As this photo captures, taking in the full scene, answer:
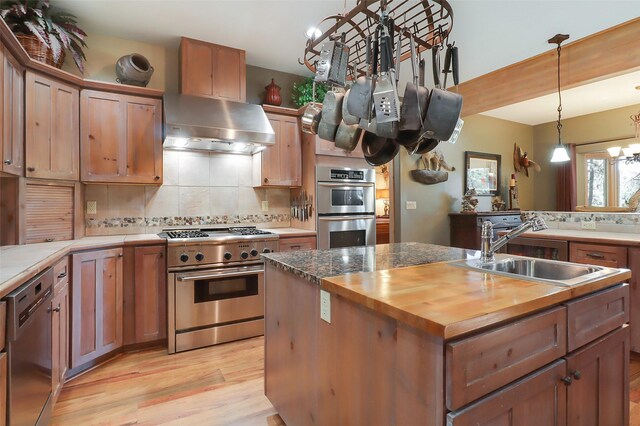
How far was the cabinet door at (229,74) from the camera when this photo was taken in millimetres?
3295

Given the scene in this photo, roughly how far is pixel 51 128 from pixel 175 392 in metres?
2.10

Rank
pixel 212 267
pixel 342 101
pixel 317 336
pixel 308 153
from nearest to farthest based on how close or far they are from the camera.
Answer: pixel 317 336
pixel 342 101
pixel 212 267
pixel 308 153

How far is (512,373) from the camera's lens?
3.43 ft

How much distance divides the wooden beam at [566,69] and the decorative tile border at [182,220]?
3.07 metres

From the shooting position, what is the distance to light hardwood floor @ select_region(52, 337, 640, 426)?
1946 millimetres

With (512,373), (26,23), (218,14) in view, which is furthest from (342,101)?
(26,23)

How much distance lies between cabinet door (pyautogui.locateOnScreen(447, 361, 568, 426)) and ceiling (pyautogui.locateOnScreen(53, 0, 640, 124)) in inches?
105

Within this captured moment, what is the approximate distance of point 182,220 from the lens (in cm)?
344

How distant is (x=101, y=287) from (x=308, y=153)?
2.23 metres

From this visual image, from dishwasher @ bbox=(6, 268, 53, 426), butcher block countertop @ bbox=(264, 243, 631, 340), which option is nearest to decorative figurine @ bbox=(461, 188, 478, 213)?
butcher block countertop @ bbox=(264, 243, 631, 340)

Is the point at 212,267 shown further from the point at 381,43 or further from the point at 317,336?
the point at 381,43

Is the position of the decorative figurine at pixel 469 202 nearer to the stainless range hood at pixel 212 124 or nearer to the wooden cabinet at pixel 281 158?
the wooden cabinet at pixel 281 158

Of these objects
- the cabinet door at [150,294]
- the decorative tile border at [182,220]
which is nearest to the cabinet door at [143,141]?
the decorative tile border at [182,220]

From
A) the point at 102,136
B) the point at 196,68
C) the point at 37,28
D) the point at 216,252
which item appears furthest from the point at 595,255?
the point at 37,28
